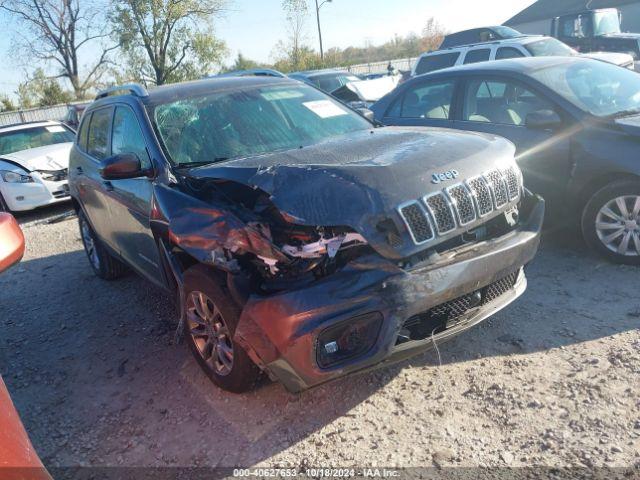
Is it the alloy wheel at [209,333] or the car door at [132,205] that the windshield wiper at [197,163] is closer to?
the car door at [132,205]

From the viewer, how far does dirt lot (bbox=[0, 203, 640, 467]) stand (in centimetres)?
256

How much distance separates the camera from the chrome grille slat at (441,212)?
2629 mm

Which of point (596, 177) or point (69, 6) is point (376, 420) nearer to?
point (596, 177)

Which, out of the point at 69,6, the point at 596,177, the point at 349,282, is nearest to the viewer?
the point at 349,282

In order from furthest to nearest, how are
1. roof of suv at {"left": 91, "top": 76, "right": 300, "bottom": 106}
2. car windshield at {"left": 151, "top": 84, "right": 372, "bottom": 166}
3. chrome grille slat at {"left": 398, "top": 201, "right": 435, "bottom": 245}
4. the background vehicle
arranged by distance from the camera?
the background vehicle → roof of suv at {"left": 91, "top": 76, "right": 300, "bottom": 106} → car windshield at {"left": 151, "top": 84, "right": 372, "bottom": 166} → chrome grille slat at {"left": 398, "top": 201, "right": 435, "bottom": 245}

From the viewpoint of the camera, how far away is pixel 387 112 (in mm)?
6348

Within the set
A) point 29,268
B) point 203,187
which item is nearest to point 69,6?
point 29,268

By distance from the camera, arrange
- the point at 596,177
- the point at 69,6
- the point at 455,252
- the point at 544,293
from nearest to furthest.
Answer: the point at 455,252
the point at 544,293
the point at 596,177
the point at 69,6

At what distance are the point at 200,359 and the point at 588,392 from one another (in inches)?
87.6

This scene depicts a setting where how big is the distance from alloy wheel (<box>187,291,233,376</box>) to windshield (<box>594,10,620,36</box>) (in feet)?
49.1

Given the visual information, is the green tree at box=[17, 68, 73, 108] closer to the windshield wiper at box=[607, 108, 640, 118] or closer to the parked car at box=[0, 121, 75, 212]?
the parked car at box=[0, 121, 75, 212]

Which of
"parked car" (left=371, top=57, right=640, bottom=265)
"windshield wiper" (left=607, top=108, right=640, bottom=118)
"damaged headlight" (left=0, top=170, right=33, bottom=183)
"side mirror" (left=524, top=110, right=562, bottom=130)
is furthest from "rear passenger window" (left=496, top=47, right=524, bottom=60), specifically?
"damaged headlight" (left=0, top=170, right=33, bottom=183)

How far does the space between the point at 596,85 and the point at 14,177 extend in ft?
28.6

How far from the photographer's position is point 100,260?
5.38 metres
